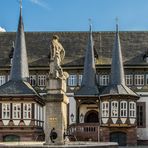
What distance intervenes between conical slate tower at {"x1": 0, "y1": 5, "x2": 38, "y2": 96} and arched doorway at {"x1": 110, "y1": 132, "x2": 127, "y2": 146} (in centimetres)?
1071

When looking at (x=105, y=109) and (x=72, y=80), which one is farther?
(x=72, y=80)

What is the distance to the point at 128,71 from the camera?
71.1m

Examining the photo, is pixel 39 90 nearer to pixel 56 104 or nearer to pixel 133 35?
pixel 133 35

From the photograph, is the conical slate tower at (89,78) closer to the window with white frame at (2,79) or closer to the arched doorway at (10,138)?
the arched doorway at (10,138)

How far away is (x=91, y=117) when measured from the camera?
71375 millimetres

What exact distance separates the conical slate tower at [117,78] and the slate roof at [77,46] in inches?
124

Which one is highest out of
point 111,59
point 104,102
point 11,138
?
point 111,59

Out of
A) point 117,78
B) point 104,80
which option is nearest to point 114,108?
point 117,78

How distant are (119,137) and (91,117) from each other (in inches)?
258

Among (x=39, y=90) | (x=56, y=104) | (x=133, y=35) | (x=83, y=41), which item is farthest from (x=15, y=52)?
(x=56, y=104)

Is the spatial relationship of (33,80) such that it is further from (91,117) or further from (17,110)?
(91,117)

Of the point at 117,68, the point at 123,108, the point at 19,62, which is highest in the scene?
the point at 19,62

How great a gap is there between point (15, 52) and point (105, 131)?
48.5ft

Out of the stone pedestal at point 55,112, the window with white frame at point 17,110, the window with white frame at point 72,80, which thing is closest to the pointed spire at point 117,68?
the window with white frame at point 72,80
